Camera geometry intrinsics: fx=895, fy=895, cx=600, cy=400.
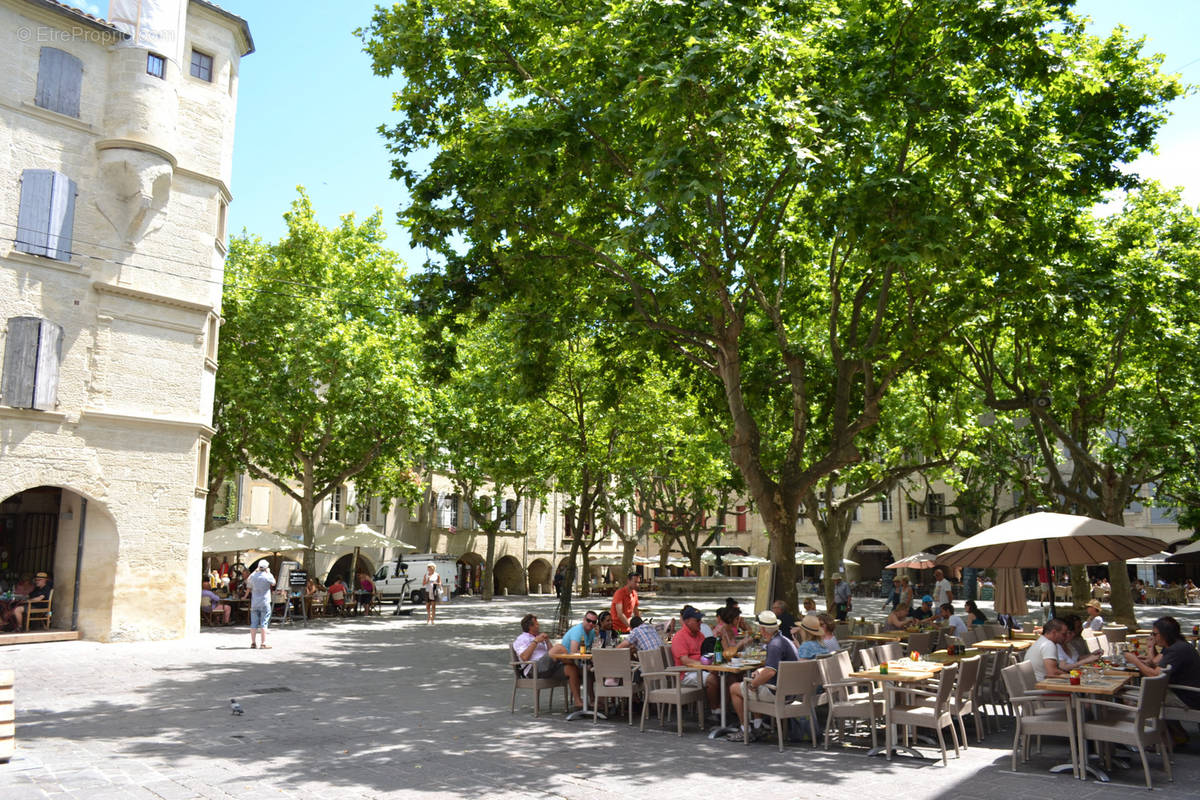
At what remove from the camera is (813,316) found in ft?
61.5

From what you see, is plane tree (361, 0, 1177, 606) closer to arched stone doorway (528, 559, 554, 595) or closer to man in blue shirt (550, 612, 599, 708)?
man in blue shirt (550, 612, 599, 708)

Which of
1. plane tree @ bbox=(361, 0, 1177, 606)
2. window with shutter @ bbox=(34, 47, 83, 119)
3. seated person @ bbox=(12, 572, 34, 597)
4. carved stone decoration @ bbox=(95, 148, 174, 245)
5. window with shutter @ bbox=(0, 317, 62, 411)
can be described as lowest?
seated person @ bbox=(12, 572, 34, 597)

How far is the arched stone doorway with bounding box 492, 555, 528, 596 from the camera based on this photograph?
4862cm

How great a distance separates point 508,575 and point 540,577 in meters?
2.55

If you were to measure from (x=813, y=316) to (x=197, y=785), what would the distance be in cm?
1456

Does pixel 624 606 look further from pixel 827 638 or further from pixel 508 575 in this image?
pixel 508 575

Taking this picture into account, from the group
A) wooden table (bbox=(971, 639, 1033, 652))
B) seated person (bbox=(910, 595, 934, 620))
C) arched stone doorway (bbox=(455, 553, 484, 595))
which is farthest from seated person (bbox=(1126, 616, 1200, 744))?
arched stone doorway (bbox=(455, 553, 484, 595))

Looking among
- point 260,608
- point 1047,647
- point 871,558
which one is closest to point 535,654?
point 1047,647

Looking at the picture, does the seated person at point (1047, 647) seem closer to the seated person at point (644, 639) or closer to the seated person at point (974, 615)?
the seated person at point (644, 639)

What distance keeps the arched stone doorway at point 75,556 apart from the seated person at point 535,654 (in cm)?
1177

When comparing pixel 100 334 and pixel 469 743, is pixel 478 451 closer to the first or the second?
pixel 100 334

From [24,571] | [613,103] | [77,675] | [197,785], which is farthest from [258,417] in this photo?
[197,785]

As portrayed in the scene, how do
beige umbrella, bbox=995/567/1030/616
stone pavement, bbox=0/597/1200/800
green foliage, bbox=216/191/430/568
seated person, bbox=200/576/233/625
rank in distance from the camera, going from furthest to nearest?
green foliage, bbox=216/191/430/568 < seated person, bbox=200/576/233/625 < beige umbrella, bbox=995/567/1030/616 < stone pavement, bbox=0/597/1200/800

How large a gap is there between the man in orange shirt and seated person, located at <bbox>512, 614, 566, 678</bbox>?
9.54 feet
